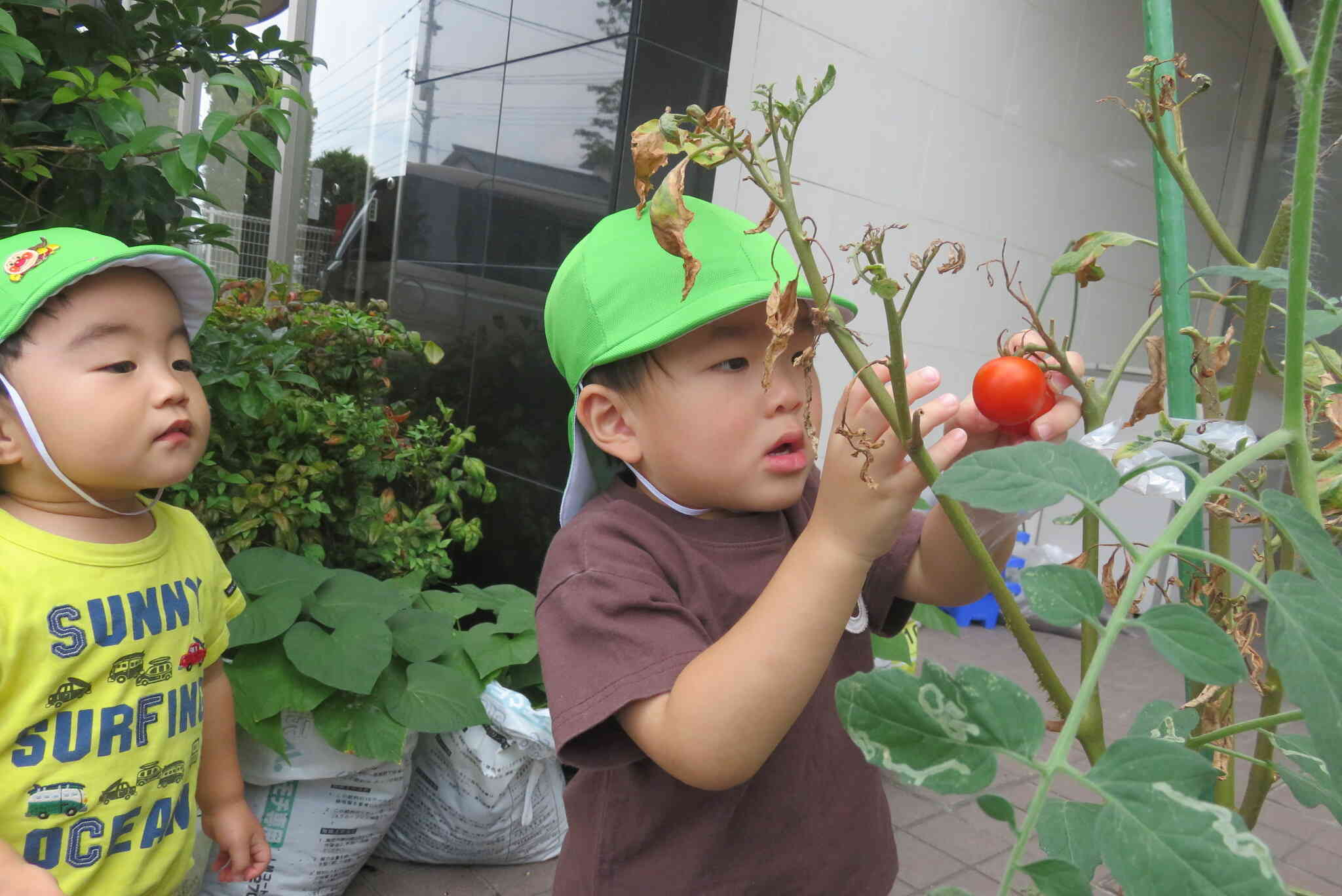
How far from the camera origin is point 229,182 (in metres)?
4.54

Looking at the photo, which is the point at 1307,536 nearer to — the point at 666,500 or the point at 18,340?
the point at 666,500

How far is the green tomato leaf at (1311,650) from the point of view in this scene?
13.3 inches

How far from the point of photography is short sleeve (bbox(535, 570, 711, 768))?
94 cm

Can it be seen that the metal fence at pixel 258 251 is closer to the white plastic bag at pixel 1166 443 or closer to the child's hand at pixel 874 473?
the child's hand at pixel 874 473

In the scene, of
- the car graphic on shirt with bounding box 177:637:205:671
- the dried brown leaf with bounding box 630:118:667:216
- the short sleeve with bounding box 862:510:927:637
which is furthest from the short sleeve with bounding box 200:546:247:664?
the dried brown leaf with bounding box 630:118:667:216

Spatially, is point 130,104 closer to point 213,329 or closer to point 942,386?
point 213,329

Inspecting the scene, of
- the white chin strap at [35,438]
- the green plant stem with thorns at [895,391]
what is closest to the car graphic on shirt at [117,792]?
the white chin strap at [35,438]

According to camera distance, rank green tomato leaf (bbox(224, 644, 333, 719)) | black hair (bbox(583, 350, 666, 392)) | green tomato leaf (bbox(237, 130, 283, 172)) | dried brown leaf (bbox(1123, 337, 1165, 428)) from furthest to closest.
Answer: green tomato leaf (bbox(224, 644, 333, 719))
green tomato leaf (bbox(237, 130, 283, 172))
black hair (bbox(583, 350, 666, 392))
dried brown leaf (bbox(1123, 337, 1165, 428))

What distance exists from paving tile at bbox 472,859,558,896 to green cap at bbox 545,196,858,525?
5.44ft

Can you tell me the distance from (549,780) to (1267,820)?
247cm

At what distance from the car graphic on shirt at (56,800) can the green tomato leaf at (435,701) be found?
30.0 inches

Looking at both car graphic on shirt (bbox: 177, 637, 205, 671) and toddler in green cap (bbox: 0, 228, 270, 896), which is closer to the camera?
toddler in green cap (bbox: 0, 228, 270, 896)

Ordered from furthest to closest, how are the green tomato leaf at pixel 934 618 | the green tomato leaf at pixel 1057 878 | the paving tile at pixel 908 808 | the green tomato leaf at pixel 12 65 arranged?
the paving tile at pixel 908 808
the green tomato leaf at pixel 934 618
the green tomato leaf at pixel 12 65
the green tomato leaf at pixel 1057 878

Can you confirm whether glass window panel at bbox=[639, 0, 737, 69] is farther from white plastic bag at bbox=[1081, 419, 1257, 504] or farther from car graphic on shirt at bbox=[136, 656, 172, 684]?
white plastic bag at bbox=[1081, 419, 1257, 504]
